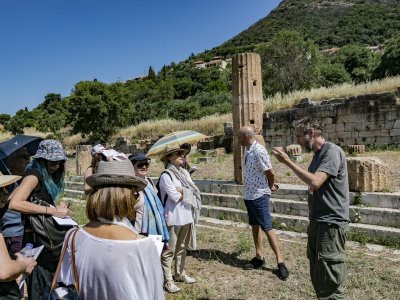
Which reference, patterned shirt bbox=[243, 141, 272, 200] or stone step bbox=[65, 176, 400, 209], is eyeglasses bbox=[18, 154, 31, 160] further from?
stone step bbox=[65, 176, 400, 209]

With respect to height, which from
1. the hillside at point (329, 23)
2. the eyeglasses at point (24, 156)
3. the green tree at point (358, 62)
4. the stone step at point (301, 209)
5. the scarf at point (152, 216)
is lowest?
the stone step at point (301, 209)

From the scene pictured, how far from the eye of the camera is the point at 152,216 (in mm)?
3814

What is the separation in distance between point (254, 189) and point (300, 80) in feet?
98.9

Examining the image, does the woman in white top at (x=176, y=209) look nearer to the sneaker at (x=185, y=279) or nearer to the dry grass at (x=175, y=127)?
the sneaker at (x=185, y=279)

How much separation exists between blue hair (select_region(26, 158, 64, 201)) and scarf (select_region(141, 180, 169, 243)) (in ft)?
3.09

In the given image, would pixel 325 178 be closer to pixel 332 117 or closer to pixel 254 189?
pixel 254 189

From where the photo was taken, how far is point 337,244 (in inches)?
123

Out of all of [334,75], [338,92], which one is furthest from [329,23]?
[338,92]

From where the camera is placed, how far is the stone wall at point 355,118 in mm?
14250

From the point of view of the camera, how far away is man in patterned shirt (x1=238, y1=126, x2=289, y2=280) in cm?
486

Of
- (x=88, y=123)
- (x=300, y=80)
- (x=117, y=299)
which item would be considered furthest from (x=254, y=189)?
(x=300, y=80)

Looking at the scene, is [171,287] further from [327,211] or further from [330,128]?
[330,128]

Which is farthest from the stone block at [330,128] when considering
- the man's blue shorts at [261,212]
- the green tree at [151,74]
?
the green tree at [151,74]

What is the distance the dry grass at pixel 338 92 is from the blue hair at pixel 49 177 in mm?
16286
